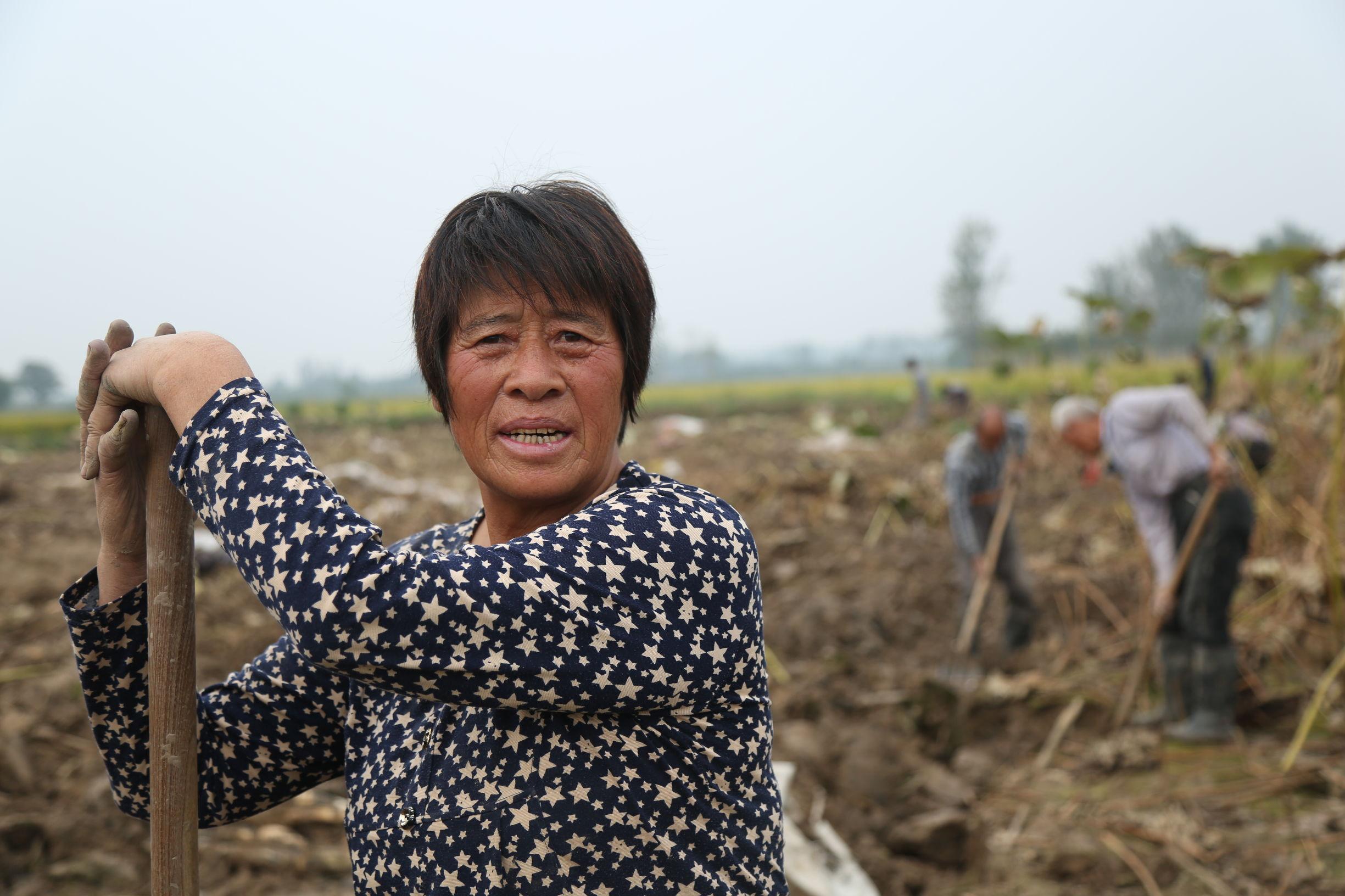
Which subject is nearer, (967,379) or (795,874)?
(795,874)

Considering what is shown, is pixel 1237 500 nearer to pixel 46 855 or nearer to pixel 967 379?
pixel 46 855

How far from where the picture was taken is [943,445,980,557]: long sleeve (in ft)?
20.9

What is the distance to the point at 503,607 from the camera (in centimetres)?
98

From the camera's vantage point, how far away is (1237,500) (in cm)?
474

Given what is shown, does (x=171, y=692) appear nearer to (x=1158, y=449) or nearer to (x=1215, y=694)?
(x=1158, y=449)

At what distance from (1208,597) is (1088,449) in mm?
914

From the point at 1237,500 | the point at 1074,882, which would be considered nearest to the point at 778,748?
the point at 1074,882

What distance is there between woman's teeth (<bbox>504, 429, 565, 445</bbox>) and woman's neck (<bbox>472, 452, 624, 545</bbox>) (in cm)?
8

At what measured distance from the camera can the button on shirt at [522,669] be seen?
38.1 inches

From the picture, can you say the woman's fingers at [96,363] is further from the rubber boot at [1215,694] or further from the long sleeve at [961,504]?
the long sleeve at [961,504]

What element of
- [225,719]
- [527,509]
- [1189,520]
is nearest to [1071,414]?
[1189,520]

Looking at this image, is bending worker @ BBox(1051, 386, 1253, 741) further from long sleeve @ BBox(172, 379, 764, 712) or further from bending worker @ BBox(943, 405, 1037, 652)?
long sleeve @ BBox(172, 379, 764, 712)

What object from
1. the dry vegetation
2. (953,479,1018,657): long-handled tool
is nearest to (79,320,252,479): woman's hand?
the dry vegetation

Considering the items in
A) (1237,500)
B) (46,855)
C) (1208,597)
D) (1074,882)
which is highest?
(1237,500)
